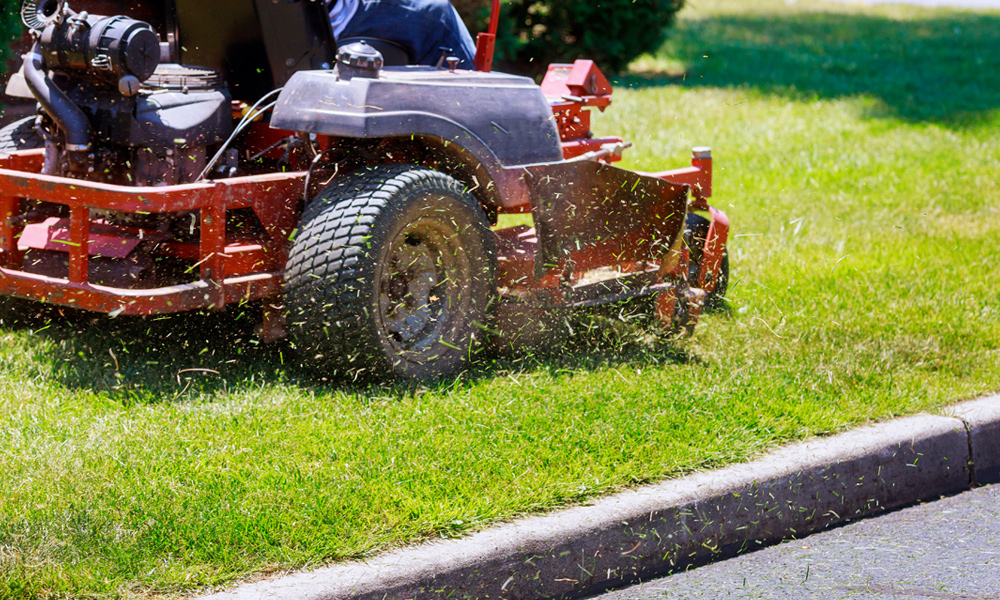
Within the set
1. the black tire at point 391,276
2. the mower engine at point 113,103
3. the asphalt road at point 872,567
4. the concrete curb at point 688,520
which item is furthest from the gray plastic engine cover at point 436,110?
the asphalt road at point 872,567

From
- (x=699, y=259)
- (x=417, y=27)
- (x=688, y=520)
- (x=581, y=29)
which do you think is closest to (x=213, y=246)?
(x=417, y=27)

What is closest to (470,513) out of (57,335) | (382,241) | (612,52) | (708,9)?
(382,241)

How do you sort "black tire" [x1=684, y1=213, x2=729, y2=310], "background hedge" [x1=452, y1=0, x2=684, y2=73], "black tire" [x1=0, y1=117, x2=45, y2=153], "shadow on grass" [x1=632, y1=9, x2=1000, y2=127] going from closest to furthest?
"black tire" [x1=0, y1=117, x2=45, y2=153] → "black tire" [x1=684, y1=213, x2=729, y2=310] → "shadow on grass" [x1=632, y1=9, x2=1000, y2=127] → "background hedge" [x1=452, y1=0, x2=684, y2=73]

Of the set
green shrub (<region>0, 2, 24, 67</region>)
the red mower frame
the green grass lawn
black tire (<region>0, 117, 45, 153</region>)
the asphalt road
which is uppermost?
green shrub (<region>0, 2, 24, 67</region>)

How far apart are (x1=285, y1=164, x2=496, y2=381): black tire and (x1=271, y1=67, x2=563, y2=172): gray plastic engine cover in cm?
18

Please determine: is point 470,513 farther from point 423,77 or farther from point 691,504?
point 423,77

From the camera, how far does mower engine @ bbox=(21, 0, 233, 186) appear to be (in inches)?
160

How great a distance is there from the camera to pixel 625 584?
133 inches

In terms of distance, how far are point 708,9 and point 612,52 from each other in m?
7.73

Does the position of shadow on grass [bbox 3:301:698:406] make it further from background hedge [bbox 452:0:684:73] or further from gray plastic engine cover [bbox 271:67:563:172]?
background hedge [bbox 452:0:684:73]

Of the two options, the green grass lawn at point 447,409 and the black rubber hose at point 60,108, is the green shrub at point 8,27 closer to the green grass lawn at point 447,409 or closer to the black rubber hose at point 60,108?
the green grass lawn at point 447,409

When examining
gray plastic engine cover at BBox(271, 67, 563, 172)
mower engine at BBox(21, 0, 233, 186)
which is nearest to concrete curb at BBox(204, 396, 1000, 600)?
gray plastic engine cover at BBox(271, 67, 563, 172)

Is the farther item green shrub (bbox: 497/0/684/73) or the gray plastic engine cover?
green shrub (bbox: 497/0/684/73)

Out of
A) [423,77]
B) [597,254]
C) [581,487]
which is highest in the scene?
[423,77]
